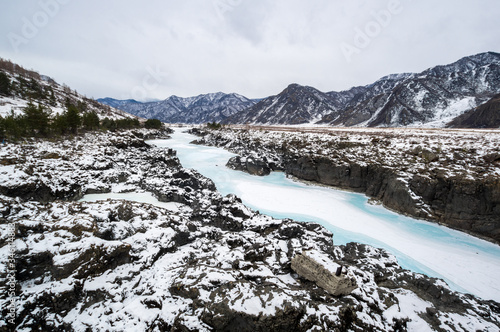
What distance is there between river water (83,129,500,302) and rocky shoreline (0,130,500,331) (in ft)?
16.4

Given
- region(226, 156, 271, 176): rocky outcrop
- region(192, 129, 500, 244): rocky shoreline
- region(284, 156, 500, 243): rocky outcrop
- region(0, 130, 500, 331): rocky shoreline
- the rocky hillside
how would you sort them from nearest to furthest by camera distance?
1. region(0, 130, 500, 331): rocky shoreline
2. region(284, 156, 500, 243): rocky outcrop
3. region(192, 129, 500, 244): rocky shoreline
4. region(226, 156, 271, 176): rocky outcrop
5. the rocky hillside

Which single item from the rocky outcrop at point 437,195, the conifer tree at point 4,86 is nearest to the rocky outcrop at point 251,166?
the rocky outcrop at point 437,195

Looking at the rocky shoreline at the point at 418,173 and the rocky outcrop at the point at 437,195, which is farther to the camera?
the rocky shoreline at the point at 418,173

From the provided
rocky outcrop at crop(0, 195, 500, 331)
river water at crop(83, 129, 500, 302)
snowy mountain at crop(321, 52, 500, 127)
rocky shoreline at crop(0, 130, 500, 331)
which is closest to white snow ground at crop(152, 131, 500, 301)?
river water at crop(83, 129, 500, 302)

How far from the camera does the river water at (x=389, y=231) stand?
38.8 feet

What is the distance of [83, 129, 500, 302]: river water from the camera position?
11.8m

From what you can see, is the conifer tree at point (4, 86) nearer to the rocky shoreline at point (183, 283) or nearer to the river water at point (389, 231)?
the river water at point (389, 231)

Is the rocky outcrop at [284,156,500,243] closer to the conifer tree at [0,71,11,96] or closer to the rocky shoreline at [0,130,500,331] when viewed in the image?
the rocky shoreline at [0,130,500,331]

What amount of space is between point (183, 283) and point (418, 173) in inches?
906

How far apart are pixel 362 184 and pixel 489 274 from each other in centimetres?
1331

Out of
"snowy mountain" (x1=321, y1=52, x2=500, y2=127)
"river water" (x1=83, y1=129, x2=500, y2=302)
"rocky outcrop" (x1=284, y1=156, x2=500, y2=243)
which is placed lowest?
"river water" (x1=83, y1=129, x2=500, y2=302)

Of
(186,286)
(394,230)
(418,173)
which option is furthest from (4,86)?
(418,173)

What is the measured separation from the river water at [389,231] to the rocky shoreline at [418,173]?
1.28 m

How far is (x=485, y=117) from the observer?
2697 inches
